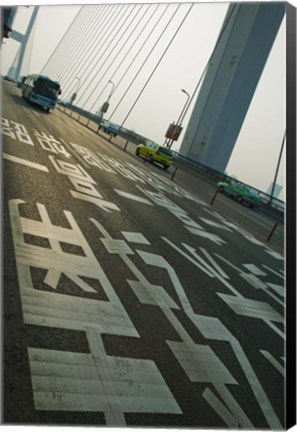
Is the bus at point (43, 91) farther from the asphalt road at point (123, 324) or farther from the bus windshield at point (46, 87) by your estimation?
the asphalt road at point (123, 324)

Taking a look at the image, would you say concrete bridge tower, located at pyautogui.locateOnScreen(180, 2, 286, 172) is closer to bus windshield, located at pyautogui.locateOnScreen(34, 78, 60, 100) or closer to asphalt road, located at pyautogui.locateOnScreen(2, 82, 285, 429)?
bus windshield, located at pyautogui.locateOnScreen(34, 78, 60, 100)

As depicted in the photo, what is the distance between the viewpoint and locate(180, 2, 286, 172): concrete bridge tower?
4712cm

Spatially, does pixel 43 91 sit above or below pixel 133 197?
above

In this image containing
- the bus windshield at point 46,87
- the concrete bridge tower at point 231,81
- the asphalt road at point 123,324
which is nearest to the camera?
the asphalt road at point 123,324

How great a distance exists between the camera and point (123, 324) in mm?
3951

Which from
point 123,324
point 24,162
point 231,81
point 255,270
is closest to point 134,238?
point 123,324

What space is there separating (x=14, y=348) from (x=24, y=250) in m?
1.83

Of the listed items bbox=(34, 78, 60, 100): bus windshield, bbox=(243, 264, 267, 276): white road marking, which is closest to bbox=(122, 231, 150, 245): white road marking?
bbox=(243, 264, 267, 276): white road marking

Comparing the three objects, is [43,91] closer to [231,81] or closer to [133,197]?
[133,197]

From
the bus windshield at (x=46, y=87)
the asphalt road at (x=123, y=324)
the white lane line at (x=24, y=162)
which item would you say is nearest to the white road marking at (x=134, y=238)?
the asphalt road at (x=123, y=324)

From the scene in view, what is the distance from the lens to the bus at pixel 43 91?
28719mm

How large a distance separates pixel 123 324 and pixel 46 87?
28812 mm

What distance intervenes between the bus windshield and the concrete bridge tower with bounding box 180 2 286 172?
2502cm

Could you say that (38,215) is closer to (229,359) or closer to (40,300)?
(40,300)
